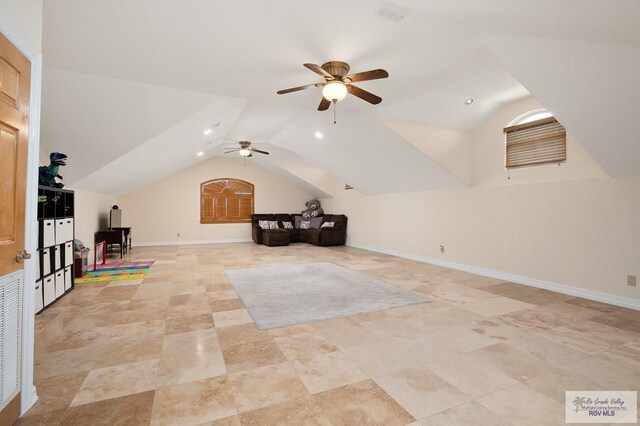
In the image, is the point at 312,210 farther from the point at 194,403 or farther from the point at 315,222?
the point at 194,403

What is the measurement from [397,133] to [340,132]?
4.18 feet

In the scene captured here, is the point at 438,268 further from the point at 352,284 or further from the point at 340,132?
the point at 340,132

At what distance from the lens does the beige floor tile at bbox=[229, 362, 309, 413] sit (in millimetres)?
1844

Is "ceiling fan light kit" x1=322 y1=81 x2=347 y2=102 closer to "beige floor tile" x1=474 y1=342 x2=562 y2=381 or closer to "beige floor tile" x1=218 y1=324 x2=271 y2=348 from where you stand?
"beige floor tile" x1=218 y1=324 x2=271 y2=348

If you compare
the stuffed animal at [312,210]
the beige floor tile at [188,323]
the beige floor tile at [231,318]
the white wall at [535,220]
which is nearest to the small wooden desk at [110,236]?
the beige floor tile at [188,323]

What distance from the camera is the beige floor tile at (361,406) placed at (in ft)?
5.53

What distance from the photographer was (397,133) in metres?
5.37

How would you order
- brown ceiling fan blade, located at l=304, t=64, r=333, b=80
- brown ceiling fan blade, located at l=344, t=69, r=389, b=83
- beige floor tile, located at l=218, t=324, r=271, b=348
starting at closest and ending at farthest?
beige floor tile, located at l=218, t=324, r=271, b=348 → brown ceiling fan blade, located at l=304, t=64, r=333, b=80 → brown ceiling fan blade, located at l=344, t=69, r=389, b=83

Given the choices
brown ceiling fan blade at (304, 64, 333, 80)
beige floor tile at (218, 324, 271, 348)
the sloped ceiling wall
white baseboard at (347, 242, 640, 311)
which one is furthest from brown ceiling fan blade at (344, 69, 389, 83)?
white baseboard at (347, 242, 640, 311)

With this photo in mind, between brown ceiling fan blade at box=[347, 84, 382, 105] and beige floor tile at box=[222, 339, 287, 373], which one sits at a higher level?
brown ceiling fan blade at box=[347, 84, 382, 105]

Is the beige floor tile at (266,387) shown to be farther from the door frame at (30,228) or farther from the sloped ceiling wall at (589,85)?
the sloped ceiling wall at (589,85)

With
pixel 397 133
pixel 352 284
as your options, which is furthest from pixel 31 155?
pixel 397 133

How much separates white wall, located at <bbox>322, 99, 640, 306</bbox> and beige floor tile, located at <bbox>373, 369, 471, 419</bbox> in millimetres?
3334

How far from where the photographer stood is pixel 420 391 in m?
1.96
